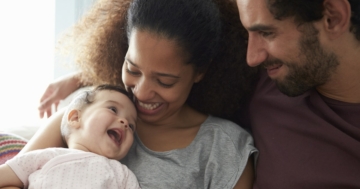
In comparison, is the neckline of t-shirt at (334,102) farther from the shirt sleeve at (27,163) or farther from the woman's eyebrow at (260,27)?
the shirt sleeve at (27,163)

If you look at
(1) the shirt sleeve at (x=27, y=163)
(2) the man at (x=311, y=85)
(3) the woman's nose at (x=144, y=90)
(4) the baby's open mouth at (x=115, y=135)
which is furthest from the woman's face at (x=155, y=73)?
(1) the shirt sleeve at (x=27, y=163)

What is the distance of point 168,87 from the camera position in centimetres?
162

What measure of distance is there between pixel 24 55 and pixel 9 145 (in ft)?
3.32

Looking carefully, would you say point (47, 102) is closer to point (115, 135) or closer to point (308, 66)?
point (115, 135)

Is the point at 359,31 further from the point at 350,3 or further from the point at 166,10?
the point at 166,10

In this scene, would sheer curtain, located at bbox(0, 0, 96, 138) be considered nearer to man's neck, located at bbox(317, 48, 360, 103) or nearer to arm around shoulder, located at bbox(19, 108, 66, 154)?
arm around shoulder, located at bbox(19, 108, 66, 154)

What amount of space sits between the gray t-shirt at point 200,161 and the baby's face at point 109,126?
4.0 inches

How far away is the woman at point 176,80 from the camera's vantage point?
1.58 m

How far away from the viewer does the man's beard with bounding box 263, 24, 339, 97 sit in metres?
1.52

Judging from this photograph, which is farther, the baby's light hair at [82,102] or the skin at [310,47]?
the baby's light hair at [82,102]

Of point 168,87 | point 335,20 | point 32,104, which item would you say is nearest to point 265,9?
point 335,20

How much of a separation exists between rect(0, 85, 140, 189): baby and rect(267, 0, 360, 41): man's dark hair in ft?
1.80

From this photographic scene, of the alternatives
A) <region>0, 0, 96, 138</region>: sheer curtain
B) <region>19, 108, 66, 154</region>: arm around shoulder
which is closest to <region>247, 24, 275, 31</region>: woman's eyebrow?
<region>19, 108, 66, 154</region>: arm around shoulder

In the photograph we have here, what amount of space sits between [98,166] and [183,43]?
0.45 meters
